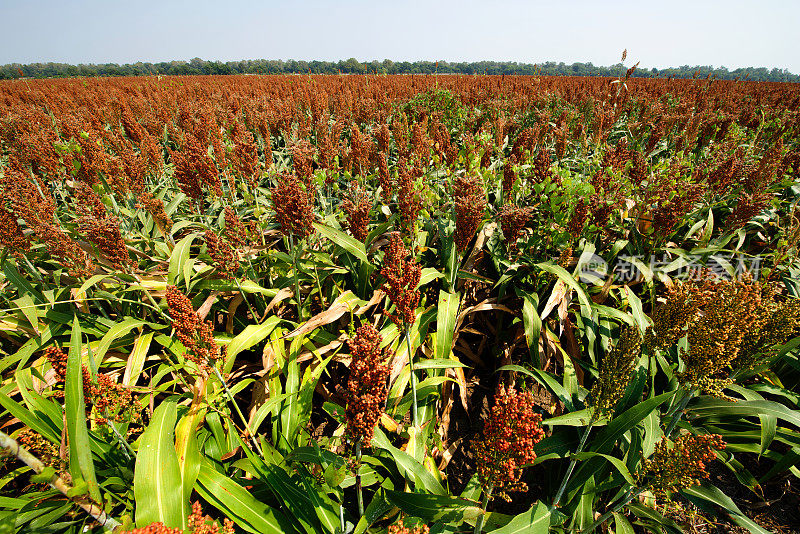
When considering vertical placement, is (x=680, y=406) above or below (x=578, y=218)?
below

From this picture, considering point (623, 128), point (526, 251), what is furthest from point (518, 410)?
point (623, 128)

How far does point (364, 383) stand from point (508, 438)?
59 centimetres

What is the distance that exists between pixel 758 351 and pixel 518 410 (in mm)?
1569

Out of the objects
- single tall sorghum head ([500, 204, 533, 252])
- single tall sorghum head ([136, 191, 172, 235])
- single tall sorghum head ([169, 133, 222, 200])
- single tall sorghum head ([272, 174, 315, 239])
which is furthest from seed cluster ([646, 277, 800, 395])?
single tall sorghum head ([136, 191, 172, 235])

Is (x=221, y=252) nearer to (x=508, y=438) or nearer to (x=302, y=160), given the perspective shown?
(x=302, y=160)

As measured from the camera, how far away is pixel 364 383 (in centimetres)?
134

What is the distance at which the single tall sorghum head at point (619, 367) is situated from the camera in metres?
1.50

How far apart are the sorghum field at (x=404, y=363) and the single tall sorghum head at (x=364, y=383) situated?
0.01 metres

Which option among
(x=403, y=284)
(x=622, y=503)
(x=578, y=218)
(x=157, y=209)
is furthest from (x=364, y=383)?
(x=157, y=209)

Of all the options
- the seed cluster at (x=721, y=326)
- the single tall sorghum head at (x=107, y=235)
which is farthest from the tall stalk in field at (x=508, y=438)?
the single tall sorghum head at (x=107, y=235)

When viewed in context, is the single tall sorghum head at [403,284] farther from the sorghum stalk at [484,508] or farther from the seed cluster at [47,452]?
the seed cluster at [47,452]

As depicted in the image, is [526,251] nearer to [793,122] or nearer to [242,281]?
[242,281]

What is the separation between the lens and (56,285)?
10.0 ft

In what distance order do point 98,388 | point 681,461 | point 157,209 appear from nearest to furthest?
point 681,461
point 98,388
point 157,209
